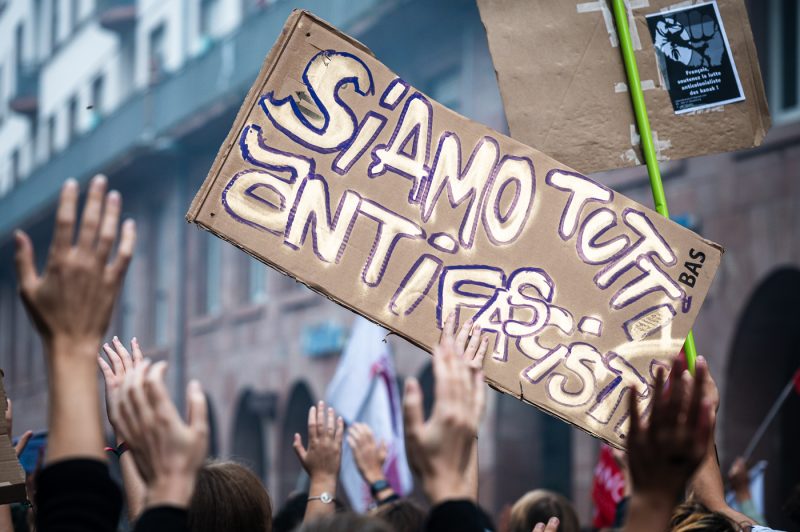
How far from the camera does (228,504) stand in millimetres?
2809

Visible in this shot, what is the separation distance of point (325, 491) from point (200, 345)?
1712 cm

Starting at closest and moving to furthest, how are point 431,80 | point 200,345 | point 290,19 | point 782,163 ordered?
point 290,19 < point 782,163 < point 431,80 < point 200,345

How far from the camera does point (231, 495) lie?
2.82 m

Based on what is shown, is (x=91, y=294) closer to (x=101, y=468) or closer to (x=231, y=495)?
(x=101, y=468)

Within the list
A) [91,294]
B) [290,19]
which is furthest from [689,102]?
[91,294]

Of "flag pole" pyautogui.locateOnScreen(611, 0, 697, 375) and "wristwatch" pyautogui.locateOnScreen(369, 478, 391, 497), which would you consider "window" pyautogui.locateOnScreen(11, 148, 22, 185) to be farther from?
"flag pole" pyautogui.locateOnScreen(611, 0, 697, 375)

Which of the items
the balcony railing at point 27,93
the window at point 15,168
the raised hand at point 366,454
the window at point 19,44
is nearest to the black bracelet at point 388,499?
the raised hand at point 366,454

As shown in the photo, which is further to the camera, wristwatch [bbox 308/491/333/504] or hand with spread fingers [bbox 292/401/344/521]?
hand with spread fingers [bbox 292/401/344/521]

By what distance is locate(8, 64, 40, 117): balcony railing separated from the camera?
108 ft

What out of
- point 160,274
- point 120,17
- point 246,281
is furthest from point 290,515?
point 120,17

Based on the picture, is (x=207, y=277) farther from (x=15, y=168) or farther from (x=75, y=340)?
(x=75, y=340)

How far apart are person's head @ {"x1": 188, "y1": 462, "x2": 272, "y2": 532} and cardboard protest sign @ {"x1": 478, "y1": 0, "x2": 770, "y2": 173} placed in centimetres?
134

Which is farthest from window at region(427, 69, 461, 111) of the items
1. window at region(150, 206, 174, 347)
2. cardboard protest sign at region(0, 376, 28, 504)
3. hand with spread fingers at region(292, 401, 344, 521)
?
cardboard protest sign at region(0, 376, 28, 504)

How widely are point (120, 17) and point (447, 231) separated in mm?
23940
